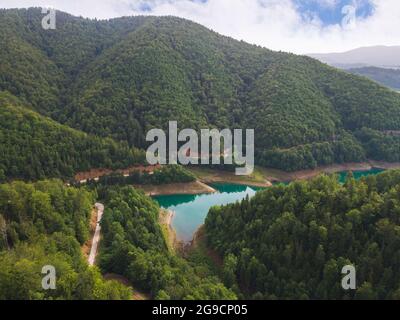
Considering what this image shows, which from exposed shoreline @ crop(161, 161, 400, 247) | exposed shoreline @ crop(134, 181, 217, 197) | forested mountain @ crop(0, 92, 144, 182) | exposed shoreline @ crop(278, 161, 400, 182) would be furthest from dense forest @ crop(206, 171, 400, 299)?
exposed shoreline @ crop(278, 161, 400, 182)

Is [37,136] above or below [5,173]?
above

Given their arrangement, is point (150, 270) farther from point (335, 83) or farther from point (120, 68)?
point (335, 83)

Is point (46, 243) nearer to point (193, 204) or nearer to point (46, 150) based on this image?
point (193, 204)

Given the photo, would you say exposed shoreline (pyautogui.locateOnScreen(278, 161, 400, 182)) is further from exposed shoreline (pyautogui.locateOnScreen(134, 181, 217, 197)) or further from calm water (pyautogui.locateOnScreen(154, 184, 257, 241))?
exposed shoreline (pyautogui.locateOnScreen(134, 181, 217, 197))

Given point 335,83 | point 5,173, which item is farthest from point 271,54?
point 5,173

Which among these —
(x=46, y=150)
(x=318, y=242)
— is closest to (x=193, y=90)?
(x=46, y=150)

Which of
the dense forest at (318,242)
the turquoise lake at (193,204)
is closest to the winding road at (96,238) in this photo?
the turquoise lake at (193,204)
